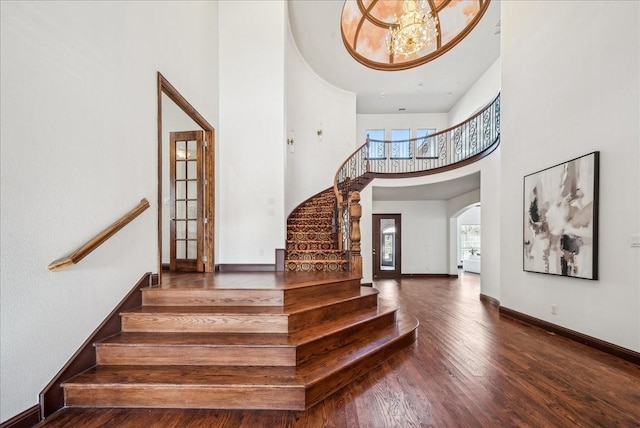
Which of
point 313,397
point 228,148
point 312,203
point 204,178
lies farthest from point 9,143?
point 312,203

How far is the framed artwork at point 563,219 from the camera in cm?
314

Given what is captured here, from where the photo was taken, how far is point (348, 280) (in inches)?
140

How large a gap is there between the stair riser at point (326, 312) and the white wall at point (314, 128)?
12.7 feet

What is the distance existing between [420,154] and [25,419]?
35.4ft

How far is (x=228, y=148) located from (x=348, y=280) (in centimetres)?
307

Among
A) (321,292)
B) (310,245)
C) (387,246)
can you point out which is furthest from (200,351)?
(387,246)

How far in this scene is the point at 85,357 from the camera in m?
2.15

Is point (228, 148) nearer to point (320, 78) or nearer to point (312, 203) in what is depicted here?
point (312, 203)

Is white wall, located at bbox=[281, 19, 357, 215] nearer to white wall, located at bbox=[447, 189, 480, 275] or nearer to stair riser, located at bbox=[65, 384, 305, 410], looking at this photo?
white wall, located at bbox=[447, 189, 480, 275]

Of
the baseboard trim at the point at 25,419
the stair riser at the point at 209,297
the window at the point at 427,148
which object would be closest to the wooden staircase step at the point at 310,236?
the stair riser at the point at 209,297

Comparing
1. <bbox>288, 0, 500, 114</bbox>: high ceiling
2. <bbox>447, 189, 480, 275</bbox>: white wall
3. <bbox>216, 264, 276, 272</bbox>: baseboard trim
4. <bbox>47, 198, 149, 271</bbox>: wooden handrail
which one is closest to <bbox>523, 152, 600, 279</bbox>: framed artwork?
<bbox>216, 264, 276, 272</bbox>: baseboard trim

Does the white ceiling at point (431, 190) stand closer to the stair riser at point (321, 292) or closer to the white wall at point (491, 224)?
the white wall at point (491, 224)

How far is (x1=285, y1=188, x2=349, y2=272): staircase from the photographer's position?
470 cm

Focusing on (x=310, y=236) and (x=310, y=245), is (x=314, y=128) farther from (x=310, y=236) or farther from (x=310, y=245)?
(x=310, y=245)
